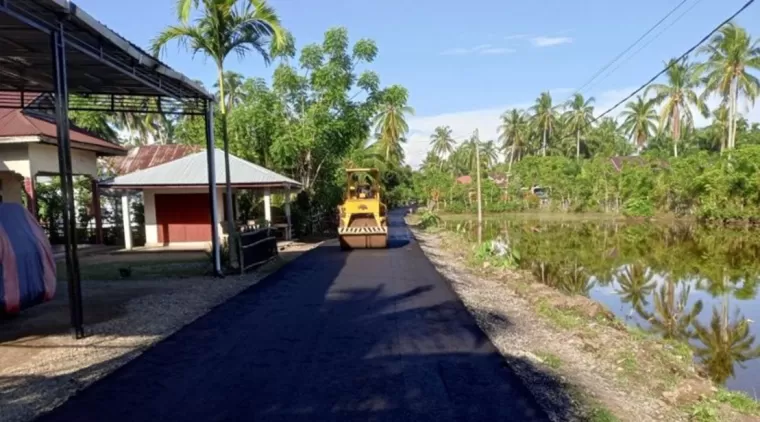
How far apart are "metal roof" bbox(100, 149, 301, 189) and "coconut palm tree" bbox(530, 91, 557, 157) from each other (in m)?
55.1

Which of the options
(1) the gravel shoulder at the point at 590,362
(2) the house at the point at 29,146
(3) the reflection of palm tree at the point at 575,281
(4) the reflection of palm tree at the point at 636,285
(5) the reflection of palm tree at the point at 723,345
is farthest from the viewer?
(2) the house at the point at 29,146

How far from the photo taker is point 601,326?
9.35 metres

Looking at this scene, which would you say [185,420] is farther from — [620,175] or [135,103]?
[620,175]

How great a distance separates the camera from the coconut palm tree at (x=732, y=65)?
41.4 m

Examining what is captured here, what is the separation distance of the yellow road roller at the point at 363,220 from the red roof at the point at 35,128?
841 cm

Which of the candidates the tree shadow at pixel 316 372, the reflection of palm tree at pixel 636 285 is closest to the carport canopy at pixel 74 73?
the tree shadow at pixel 316 372

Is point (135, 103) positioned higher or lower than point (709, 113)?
lower

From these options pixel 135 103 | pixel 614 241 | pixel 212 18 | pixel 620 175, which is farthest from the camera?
pixel 620 175

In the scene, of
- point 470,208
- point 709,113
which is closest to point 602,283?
point 470,208

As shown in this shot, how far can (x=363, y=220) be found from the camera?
2083 cm

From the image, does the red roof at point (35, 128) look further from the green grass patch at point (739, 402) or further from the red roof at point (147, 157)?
the red roof at point (147, 157)

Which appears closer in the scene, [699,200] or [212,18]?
[212,18]

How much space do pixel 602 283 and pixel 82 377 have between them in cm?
1409

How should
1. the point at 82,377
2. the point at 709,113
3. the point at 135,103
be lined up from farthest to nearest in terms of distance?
the point at 709,113
the point at 135,103
the point at 82,377
